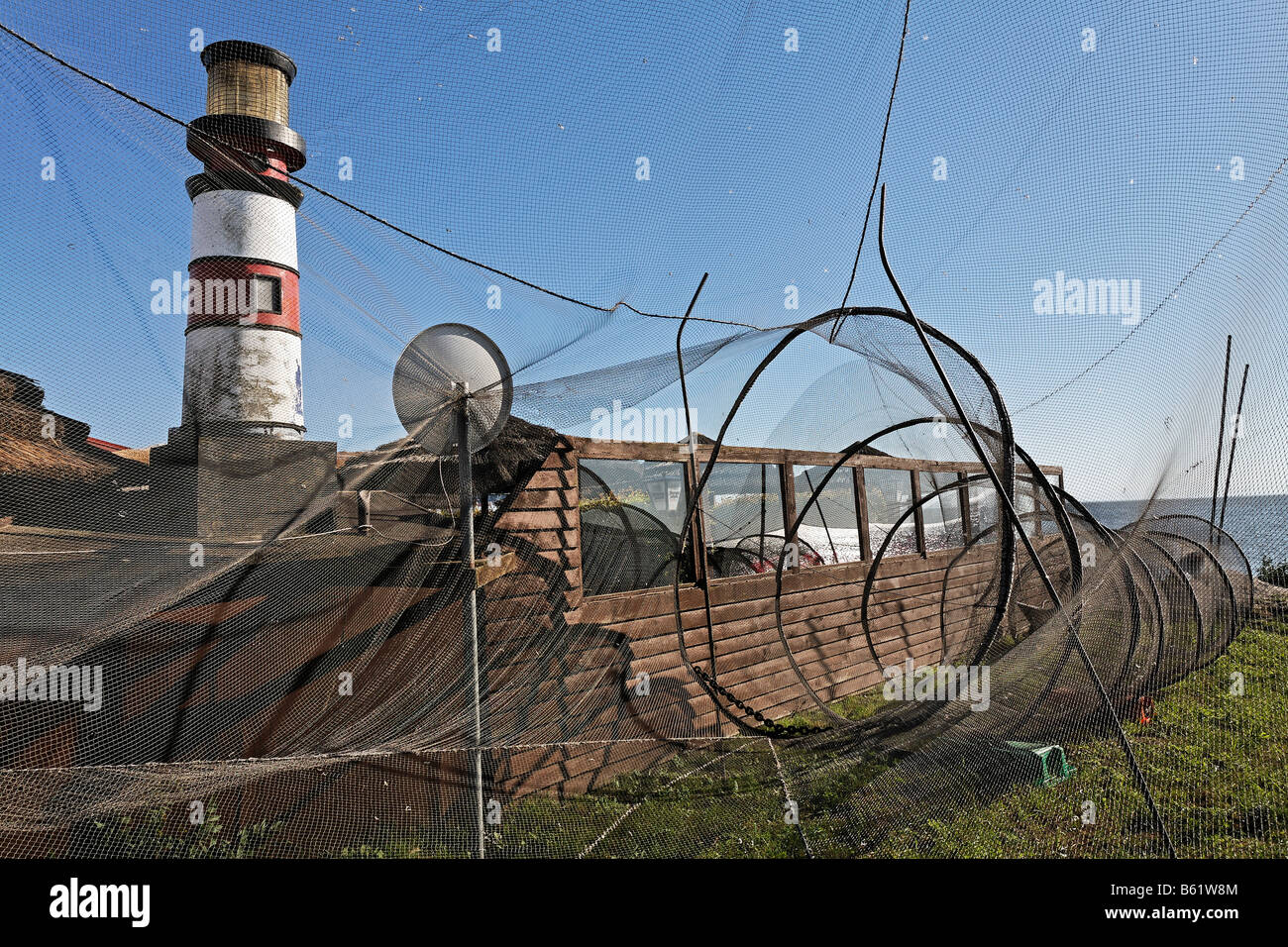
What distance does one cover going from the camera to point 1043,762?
5.05m

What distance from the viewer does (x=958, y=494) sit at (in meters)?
10.9

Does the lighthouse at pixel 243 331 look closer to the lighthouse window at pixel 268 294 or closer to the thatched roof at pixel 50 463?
the lighthouse window at pixel 268 294

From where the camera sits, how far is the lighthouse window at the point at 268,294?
4188 mm

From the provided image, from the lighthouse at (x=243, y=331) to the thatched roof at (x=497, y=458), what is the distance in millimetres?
475

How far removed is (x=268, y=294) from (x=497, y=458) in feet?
6.57

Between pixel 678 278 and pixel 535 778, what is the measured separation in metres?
3.90

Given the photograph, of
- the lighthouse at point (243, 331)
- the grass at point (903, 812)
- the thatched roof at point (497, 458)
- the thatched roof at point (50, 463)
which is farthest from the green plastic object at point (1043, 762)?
the thatched roof at point (50, 463)

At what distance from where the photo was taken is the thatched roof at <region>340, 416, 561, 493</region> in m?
4.54

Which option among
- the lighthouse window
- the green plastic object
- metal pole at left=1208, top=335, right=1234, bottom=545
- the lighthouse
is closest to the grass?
the green plastic object

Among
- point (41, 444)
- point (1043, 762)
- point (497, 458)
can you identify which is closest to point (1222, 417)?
point (1043, 762)

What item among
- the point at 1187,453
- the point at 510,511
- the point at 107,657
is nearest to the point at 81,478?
the point at 107,657

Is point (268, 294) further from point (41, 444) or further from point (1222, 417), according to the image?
point (1222, 417)
